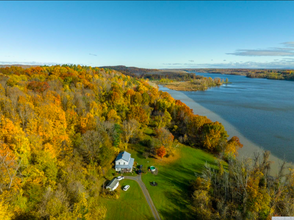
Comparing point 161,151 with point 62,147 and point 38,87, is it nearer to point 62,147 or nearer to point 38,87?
point 62,147

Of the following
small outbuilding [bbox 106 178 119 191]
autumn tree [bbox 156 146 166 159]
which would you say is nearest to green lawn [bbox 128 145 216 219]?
autumn tree [bbox 156 146 166 159]

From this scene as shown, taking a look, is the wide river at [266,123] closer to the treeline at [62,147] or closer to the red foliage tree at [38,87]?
the treeline at [62,147]

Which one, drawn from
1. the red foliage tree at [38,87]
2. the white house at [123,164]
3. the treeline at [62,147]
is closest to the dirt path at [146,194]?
the white house at [123,164]

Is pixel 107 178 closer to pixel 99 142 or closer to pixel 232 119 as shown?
pixel 99 142

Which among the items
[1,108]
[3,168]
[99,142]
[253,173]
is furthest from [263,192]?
[1,108]

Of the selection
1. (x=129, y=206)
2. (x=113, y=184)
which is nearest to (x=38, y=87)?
(x=113, y=184)

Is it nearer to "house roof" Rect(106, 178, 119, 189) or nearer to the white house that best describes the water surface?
the white house

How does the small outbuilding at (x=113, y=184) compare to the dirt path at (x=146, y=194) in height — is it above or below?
above
